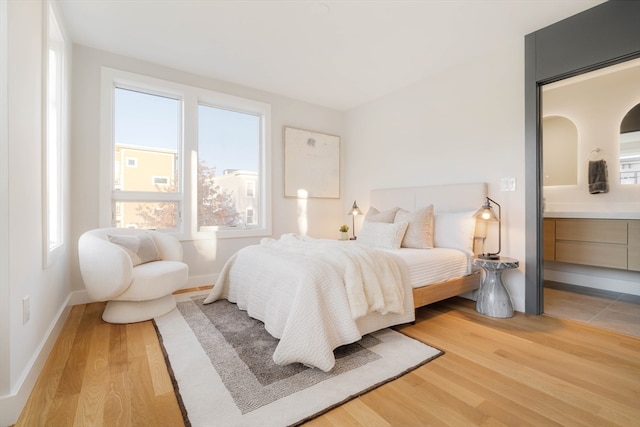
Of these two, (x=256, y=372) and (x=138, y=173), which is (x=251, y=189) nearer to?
(x=138, y=173)

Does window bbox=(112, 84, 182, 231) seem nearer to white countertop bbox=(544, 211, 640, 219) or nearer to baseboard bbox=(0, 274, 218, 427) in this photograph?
baseboard bbox=(0, 274, 218, 427)

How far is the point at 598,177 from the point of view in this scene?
353cm

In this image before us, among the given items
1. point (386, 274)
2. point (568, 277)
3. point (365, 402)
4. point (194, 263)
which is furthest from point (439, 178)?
point (194, 263)

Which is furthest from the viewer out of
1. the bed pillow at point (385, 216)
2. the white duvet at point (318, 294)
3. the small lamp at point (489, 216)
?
the bed pillow at point (385, 216)

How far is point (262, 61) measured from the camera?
326 centimetres

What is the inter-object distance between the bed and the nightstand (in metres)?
0.18

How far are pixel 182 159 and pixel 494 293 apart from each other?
376cm

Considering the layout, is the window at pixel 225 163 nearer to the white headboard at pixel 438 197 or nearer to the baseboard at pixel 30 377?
the baseboard at pixel 30 377

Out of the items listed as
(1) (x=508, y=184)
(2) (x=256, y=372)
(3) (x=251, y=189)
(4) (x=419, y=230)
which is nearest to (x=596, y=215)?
(1) (x=508, y=184)

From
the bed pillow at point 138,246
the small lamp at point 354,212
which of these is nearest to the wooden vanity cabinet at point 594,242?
the small lamp at point 354,212

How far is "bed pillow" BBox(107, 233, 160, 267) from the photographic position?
2568 millimetres

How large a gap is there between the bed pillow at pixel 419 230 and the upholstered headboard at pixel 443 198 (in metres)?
0.35

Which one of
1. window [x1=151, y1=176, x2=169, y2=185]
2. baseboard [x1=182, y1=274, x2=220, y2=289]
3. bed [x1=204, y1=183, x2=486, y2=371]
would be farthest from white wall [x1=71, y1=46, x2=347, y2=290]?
bed [x1=204, y1=183, x2=486, y2=371]

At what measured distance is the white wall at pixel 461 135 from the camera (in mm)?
2826
